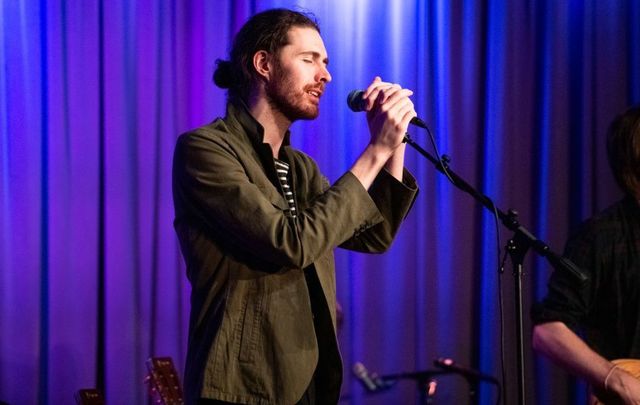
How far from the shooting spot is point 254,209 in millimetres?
1770

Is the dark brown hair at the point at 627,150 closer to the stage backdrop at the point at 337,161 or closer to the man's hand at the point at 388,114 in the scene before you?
the man's hand at the point at 388,114

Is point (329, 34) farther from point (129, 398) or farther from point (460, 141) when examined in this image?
point (129, 398)

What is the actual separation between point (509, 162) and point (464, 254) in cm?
51

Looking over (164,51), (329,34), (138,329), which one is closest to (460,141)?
(329,34)

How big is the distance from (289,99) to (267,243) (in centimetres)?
50

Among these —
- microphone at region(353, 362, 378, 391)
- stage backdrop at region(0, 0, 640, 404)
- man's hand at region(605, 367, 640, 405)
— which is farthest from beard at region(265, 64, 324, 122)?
microphone at region(353, 362, 378, 391)

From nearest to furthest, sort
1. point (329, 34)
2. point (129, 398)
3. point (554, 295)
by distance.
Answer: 1. point (554, 295)
2. point (129, 398)
3. point (329, 34)

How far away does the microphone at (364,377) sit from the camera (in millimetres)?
3756

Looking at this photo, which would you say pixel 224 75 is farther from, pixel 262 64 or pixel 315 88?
pixel 315 88

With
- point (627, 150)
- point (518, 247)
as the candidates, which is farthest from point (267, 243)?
point (627, 150)

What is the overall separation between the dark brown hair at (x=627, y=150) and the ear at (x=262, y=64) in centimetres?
120

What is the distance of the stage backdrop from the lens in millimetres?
3438

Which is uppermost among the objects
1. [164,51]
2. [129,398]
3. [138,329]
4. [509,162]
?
[164,51]

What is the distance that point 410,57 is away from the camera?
4.07 m
